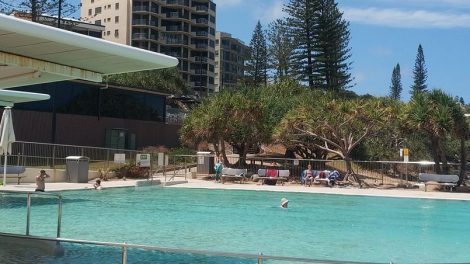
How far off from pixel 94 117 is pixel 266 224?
2848cm

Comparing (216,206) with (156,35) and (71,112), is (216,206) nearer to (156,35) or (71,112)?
(71,112)

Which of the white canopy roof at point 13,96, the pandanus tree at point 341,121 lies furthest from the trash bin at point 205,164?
the white canopy roof at point 13,96

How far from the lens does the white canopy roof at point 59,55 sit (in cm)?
858

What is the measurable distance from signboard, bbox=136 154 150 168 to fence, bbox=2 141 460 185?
0.55 metres

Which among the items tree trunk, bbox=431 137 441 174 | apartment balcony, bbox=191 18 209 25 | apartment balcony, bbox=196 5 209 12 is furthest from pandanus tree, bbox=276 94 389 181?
apartment balcony, bbox=196 5 209 12

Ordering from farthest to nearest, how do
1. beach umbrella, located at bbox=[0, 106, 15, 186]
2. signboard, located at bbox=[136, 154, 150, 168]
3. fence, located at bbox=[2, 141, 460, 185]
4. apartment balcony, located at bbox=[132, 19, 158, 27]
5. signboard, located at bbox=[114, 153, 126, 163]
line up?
apartment balcony, located at bbox=[132, 19, 158, 27] → signboard, located at bbox=[136, 154, 150, 168] → signboard, located at bbox=[114, 153, 126, 163] → fence, located at bbox=[2, 141, 460, 185] → beach umbrella, located at bbox=[0, 106, 15, 186]

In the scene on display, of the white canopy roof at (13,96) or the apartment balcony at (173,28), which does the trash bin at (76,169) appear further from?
the apartment balcony at (173,28)

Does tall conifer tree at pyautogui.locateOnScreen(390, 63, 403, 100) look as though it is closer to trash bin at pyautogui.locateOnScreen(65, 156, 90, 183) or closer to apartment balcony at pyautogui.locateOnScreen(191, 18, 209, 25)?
apartment balcony at pyautogui.locateOnScreen(191, 18, 209, 25)

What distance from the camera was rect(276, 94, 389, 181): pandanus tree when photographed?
30.7m

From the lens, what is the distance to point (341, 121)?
31.3 m

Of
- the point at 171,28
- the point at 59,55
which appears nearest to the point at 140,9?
the point at 171,28

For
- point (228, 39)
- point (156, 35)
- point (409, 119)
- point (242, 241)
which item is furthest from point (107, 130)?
point (228, 39)

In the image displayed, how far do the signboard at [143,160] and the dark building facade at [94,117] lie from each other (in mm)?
9026

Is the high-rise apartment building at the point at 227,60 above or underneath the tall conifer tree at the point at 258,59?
above
